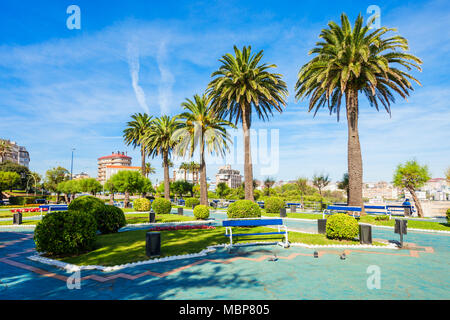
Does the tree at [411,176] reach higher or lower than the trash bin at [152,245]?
higher

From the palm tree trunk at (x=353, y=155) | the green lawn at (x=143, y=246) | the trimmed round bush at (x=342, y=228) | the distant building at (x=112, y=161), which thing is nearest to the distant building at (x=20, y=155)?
the distant building at (x=112, y=161)

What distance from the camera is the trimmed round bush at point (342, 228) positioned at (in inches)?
418

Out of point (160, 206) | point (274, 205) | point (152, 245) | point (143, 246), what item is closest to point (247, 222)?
point (152, 245)

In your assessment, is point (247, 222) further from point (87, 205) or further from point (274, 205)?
point (274, 205)

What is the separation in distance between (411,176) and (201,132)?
20.4 metres

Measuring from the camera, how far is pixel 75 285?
5.82 m

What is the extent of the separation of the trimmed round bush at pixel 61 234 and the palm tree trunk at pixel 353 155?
17934mm

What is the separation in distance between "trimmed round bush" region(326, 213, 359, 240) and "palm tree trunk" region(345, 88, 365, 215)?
1002 centimetres

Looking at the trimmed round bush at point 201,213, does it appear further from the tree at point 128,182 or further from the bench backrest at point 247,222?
the tree at point 128,182

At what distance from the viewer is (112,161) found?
181m

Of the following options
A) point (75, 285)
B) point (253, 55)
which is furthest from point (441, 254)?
point (253, 55)

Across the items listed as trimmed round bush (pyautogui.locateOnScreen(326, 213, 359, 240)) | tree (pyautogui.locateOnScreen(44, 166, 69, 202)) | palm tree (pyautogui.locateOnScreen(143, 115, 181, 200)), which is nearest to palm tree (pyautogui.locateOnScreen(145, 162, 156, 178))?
tree (pyautogui.locateOnScreen(44, 166, 69, 202))

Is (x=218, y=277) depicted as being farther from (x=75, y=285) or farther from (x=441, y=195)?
(x=441, y=195)

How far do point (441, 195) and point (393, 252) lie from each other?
352 feet
